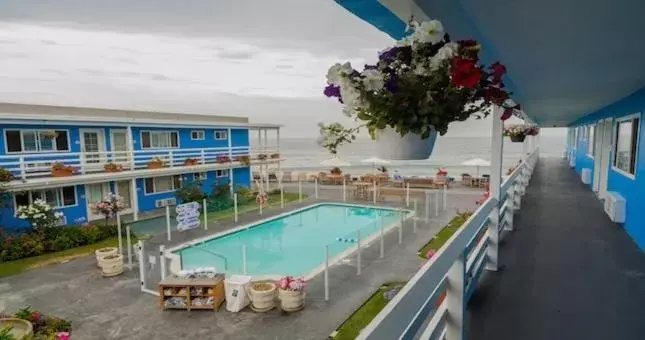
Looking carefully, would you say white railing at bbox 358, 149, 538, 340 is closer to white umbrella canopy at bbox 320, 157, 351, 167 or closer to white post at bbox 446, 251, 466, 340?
white post at bbox 446, 251, 466, 340

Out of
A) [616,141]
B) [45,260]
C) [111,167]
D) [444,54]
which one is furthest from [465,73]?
[111,167]

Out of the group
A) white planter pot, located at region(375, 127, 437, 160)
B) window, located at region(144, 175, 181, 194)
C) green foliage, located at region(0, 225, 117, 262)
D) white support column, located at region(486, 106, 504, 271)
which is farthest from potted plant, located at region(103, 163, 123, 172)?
white planter pot, located at region(375, 127, 437, 160)

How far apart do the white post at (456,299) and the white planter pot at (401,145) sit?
76cm

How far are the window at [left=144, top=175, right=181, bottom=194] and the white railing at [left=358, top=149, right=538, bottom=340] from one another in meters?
13.3

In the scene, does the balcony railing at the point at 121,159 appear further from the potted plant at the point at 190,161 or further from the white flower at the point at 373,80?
the white flower at the point at 373,80

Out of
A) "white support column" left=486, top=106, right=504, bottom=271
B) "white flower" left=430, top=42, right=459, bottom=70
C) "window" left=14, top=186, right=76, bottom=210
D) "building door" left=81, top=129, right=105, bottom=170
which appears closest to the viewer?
"white flower" left=430, top=42, right=459, bottom=70

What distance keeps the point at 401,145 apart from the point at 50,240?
11.2 metres

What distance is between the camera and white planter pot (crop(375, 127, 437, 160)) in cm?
168

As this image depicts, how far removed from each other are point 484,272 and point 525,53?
2.11 m

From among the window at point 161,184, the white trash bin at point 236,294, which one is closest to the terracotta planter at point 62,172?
the window at point 161,184

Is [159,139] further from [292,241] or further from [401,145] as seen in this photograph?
[401,145]

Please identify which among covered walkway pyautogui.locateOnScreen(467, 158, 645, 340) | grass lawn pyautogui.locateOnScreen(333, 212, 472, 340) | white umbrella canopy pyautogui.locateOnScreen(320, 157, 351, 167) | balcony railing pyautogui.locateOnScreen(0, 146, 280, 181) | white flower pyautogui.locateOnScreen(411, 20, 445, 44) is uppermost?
white flower pyautogui.locateOnScreen(411, 20, 445, 44)

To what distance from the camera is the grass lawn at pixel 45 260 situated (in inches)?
323

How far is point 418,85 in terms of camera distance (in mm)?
1344
